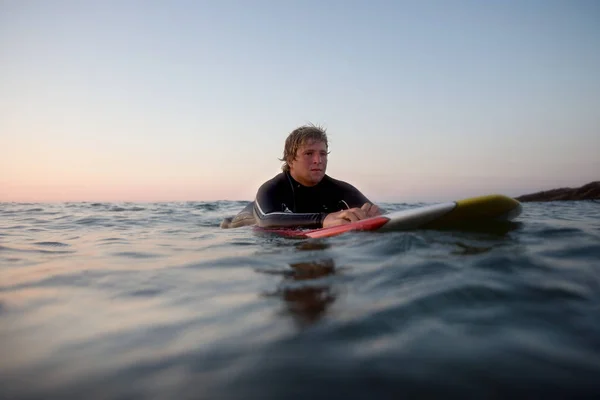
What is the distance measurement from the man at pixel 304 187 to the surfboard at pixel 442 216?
117cm

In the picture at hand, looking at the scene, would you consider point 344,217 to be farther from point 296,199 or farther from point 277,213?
point 296,199

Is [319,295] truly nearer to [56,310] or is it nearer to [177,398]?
[177,398]

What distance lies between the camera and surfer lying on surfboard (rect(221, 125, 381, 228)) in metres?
5.15

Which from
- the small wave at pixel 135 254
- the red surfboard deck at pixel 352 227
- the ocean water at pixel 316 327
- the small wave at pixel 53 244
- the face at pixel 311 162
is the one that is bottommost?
the ocean water at pixel 316 327

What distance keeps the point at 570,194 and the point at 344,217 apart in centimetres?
1169

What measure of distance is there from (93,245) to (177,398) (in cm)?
374

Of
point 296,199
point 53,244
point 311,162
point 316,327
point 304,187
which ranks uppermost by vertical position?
point 311,162

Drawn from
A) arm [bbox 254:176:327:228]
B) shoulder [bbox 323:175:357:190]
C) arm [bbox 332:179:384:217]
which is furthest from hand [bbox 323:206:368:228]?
shoulder [bbox 323:175:357:190]

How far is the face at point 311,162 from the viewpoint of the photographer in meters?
5.42

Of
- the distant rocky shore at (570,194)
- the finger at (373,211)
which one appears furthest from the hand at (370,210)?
the distant rocky shore at (570,194)

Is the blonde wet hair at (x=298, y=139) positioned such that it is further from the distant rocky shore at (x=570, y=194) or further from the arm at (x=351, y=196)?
the distant rocky shore at (x=570, y=194)

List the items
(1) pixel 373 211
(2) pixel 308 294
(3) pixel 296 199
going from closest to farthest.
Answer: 1. (2) pixel 308 294
2. (1) pixel 373 211
3. (3) pixel 296 199

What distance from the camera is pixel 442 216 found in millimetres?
3781

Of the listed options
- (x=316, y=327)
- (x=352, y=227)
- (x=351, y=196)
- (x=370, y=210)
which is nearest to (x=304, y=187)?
(x=351, y=196)
